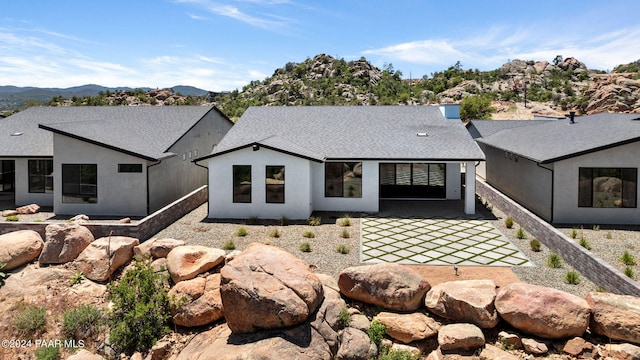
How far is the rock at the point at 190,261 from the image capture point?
1200 cm

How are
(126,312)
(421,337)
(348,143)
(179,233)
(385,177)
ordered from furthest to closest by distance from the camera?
(385,177), (348,143), (179,233), (126,312), (421,337)

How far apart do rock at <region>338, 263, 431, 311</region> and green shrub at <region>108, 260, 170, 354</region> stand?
4.84m

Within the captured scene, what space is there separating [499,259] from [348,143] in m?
10.3


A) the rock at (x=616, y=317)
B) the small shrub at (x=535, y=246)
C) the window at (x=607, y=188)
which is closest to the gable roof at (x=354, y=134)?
the window at (x=607, y=188)

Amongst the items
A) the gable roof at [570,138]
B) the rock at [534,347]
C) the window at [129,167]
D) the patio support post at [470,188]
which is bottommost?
the rock at [534,347]

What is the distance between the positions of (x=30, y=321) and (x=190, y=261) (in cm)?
425

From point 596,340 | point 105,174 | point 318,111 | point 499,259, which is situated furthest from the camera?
point 318,111

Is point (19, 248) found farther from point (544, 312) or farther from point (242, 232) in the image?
point (544, 312)

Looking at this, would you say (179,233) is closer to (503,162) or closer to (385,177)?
(385,177)

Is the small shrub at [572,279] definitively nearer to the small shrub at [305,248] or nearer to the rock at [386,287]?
the rock at [386,287]

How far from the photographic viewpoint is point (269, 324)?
9539 millimetres

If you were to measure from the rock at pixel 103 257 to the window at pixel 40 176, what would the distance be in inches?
410

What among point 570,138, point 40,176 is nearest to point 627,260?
point 570,138

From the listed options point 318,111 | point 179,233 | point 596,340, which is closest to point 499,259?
point 596,340
